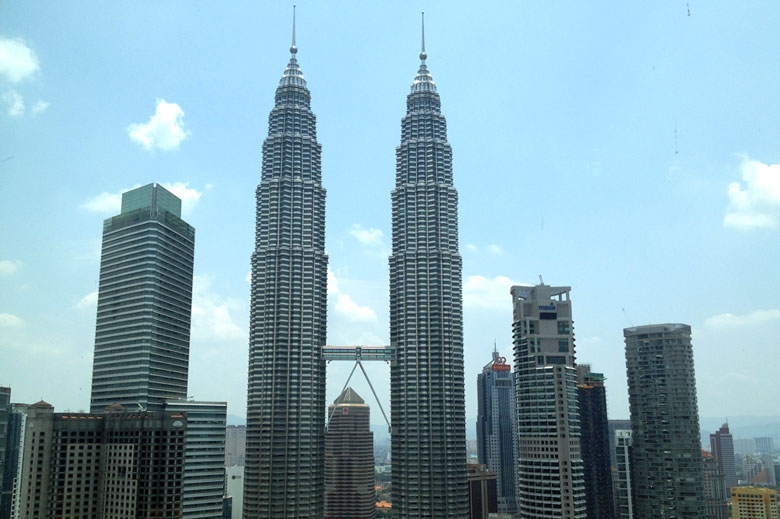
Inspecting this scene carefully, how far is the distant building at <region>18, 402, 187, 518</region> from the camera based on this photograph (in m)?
145

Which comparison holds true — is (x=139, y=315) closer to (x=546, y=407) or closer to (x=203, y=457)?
(x=203, y=457)

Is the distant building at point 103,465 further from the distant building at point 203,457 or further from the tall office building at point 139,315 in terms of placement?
the tall office building at point 139,315

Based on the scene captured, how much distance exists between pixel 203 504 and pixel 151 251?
68.7 meters

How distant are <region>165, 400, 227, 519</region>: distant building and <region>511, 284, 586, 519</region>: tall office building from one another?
2905 inches

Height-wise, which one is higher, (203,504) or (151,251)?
(151,251)

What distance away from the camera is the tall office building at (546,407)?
491 feet

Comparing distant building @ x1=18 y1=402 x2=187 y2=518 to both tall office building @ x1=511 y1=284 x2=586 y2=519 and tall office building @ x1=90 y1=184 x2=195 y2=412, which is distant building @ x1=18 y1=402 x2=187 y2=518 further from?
tall office building @ x1=511 y1=284 x2=586 y2=519

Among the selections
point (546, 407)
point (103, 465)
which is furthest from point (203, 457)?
point (546, 407)

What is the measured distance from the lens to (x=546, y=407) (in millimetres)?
158500

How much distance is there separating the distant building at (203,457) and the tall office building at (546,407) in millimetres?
73782

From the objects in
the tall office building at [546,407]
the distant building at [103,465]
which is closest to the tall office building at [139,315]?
→ the distant building at [103,465]

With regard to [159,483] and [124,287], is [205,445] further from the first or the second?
[124,287]

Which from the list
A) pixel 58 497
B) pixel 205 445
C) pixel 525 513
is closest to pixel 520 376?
pixel 525 513

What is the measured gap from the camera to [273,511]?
19412 cm
